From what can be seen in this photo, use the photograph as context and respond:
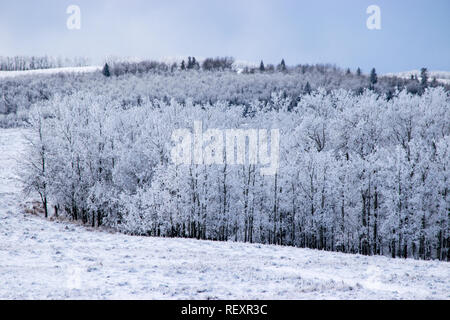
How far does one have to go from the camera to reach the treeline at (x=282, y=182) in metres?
39.0

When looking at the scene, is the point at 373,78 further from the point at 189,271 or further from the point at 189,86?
the point at 189,271

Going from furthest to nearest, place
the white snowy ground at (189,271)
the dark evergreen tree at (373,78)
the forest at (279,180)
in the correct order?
the dark evergreen tree at (373,78) < the forest at (279,180) < the white snowy ground at (189,271)

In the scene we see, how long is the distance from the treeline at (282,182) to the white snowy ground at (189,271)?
14.1 meters

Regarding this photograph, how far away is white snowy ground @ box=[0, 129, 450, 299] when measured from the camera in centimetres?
1402

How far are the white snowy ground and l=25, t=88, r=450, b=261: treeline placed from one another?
14121 millimetres

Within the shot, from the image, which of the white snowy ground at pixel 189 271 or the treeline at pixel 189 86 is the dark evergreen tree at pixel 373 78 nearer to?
the treeline at pixel 189 86

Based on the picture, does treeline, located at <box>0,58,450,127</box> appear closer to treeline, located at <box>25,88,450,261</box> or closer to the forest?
the forest

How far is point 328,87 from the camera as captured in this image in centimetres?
14100

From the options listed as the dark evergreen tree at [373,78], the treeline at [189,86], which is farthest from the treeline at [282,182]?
the dark evergreen tree at [373,78]

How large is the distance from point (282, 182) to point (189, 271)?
27.7 m

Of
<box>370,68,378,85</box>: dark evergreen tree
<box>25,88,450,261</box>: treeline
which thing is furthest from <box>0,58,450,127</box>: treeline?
<box>25,88,450,261</box>: treeline

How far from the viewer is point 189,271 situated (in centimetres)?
1794
